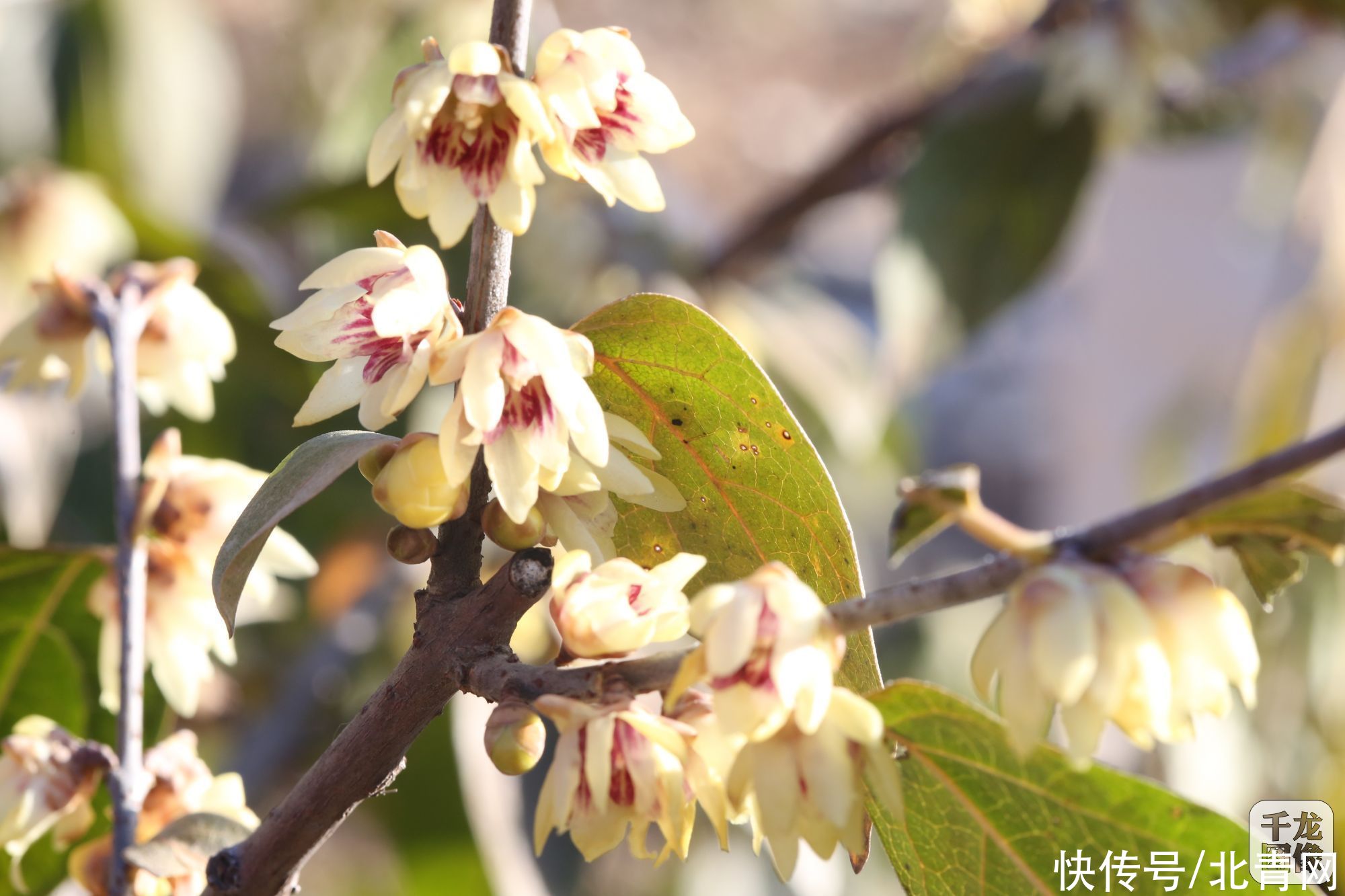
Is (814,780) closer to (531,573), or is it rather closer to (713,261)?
(531,573)

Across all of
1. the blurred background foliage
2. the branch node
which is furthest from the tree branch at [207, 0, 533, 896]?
the blurred background foliage

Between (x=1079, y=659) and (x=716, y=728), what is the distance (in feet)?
0.25

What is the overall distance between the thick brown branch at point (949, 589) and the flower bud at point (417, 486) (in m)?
0.04

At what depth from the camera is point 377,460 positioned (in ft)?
0.91

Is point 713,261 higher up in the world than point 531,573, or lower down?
lower down

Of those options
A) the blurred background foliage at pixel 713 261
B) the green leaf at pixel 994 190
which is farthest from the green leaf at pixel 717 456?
the green leaf at pixel 994 190

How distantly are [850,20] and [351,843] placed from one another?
10.0 ft

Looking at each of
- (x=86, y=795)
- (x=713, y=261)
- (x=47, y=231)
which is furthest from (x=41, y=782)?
(x=713, y=261)

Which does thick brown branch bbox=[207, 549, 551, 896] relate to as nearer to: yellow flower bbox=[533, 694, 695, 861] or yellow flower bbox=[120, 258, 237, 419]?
yellow flower bbox=[533, 694, 695, 861]

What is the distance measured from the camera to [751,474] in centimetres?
31

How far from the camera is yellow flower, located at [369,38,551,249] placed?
0.86 feet

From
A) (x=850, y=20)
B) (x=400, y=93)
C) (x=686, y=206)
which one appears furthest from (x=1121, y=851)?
(x=850, y=20)

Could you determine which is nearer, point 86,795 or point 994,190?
point 86,795

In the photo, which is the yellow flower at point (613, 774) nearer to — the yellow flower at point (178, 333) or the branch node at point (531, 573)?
the branch node at point (531, 573)
